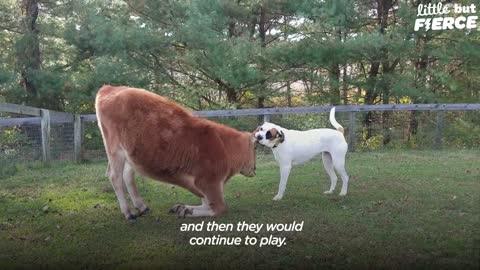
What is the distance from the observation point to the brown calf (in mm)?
2492

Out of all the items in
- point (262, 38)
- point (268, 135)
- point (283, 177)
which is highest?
point (262, 38)

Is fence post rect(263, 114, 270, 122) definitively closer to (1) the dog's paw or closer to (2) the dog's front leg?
(2) the dog's front leg

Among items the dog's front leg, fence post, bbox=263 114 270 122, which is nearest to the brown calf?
the dog's front leg

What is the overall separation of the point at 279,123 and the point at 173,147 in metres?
0.65

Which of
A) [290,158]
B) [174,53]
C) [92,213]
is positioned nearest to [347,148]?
[290,158]

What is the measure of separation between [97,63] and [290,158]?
62.9 inches

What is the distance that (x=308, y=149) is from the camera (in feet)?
8.68

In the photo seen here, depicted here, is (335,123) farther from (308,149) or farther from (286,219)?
(286,219)

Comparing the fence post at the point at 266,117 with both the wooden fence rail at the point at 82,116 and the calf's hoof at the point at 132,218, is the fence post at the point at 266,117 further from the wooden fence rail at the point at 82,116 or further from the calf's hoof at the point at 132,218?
the calf's hoof at the point at 132,218

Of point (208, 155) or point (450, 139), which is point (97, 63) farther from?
point (450, 139)

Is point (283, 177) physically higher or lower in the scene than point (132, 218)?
higher

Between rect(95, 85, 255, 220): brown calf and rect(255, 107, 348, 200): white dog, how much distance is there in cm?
15

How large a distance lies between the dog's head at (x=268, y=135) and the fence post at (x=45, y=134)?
4.12ft

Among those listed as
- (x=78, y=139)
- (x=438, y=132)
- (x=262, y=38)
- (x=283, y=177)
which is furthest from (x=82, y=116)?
(x=438, y=132)
